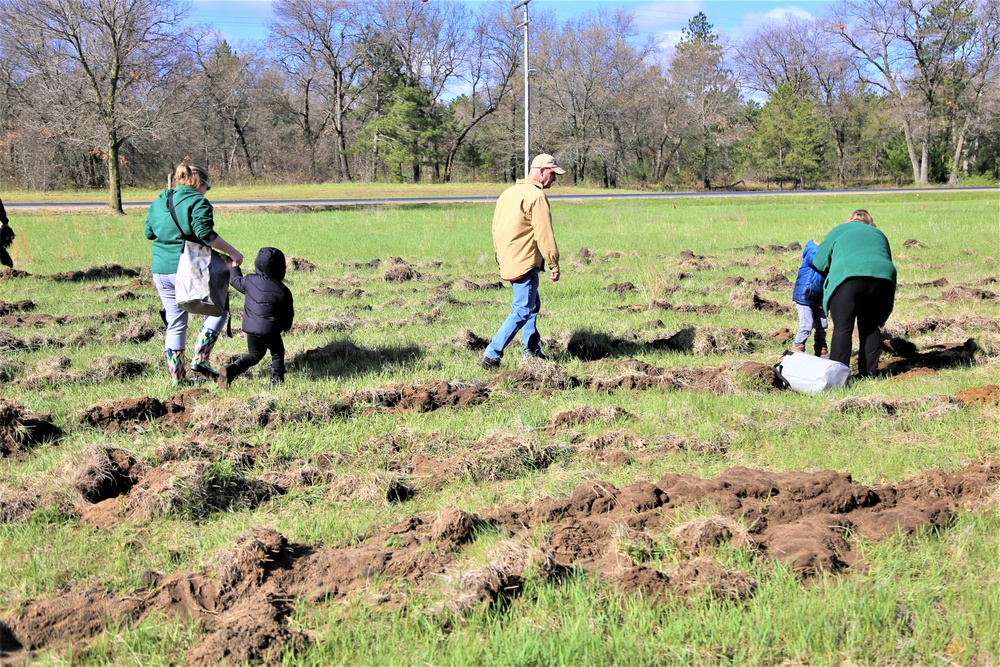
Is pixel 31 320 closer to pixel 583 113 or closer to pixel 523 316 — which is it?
pixel 523 316

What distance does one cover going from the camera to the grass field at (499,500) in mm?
3355

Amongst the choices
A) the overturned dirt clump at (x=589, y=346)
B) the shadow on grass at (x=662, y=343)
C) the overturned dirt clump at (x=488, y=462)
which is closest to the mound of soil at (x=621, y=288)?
the shadow on grass at (x=662, y=343)

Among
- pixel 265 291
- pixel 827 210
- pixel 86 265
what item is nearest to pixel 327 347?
pixel 265 291

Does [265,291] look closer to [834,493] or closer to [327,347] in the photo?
[327,347]

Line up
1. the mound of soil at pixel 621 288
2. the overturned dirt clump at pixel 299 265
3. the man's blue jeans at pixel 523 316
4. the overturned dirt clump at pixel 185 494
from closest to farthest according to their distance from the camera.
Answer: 1. the overturned dirt clump at pixel 185 494
2. the man's blue jeans at pixel 523 316
3. the mound of soil at pixel 621 288
4. the overturned dirt clump at pixel 299 265

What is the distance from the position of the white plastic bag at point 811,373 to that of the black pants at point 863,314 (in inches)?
13.0

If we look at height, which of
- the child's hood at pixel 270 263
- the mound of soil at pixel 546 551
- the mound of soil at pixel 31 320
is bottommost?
the mound of soil at pixel 546 551

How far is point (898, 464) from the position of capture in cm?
529

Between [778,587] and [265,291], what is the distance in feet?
16.2

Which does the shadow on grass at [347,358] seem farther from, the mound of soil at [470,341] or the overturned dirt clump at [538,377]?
the overturned dirt clump at [538,377]

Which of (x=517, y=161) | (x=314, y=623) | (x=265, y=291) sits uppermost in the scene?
(x=517, y=161)

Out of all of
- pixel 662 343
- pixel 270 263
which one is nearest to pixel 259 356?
pixel 270 263

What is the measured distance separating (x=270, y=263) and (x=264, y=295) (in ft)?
0.92

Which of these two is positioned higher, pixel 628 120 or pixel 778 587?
pixel 628 120
